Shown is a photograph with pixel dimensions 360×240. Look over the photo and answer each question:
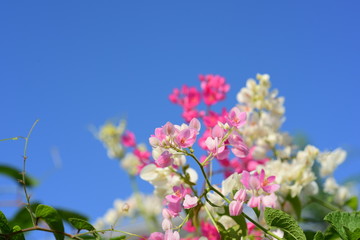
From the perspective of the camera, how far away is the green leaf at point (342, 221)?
42 centimetres

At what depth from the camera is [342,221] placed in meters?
0.43

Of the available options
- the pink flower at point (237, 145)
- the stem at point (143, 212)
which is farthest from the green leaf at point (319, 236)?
the stem at point (143, 212)

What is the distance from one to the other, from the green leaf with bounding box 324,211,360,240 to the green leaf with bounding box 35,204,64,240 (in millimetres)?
265

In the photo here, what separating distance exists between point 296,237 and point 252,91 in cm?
52

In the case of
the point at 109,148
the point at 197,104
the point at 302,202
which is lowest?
the point at 302,202

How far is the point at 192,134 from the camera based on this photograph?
0.42m

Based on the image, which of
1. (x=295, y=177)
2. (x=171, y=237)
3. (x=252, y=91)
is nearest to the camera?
(x=171, y=237)

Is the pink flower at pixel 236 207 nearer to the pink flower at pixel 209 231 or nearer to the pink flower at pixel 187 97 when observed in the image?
the pink flower at pixel 209 231

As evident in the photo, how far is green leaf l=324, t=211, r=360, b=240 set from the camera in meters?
0.42

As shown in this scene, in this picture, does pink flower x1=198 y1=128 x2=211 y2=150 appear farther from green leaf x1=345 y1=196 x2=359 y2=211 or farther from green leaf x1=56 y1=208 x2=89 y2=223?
green leaf x1=345 y1=196 x2=359 y2=211

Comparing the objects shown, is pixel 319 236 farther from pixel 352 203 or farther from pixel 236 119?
pixel 352 203

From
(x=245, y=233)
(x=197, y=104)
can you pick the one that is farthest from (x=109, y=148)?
(x=245, y=233)

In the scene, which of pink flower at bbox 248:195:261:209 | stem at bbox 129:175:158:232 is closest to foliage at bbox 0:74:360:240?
pink flower at bbox 248:195:261:209

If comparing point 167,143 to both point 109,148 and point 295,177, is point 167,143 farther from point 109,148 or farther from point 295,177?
point 109,148
